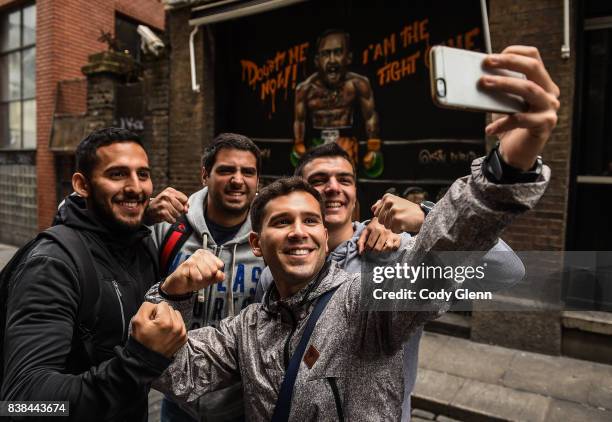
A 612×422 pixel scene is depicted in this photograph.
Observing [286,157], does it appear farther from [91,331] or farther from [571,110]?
[91,331]

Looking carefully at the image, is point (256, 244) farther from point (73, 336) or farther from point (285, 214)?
point (73, 336)

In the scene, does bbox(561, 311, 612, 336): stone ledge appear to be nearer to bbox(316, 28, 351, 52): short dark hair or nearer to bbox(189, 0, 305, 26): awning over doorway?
bbox(316, 28, 351, 52): short dark hair

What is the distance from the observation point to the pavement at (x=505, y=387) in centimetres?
339

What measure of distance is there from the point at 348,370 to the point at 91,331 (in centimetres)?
97

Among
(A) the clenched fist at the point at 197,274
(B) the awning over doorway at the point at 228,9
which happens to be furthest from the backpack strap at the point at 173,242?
(B) the awning over doorway at the point at 228,9

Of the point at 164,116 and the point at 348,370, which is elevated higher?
the point at 164,116

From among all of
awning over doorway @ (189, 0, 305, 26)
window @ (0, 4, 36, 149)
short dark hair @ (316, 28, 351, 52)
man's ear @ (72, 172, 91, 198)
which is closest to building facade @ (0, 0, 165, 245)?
window @ (0, 4, 36, 149)

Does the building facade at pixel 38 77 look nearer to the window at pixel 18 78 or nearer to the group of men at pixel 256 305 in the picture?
the window at pixel 18 78

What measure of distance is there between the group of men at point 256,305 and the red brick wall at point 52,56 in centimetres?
823

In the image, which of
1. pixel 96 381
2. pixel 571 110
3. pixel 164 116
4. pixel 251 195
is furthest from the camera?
pixel 164 116

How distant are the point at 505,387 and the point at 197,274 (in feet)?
11.2

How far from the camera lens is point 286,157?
6.32 metres

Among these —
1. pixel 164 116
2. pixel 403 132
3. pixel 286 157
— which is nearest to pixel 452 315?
pixel 403 132

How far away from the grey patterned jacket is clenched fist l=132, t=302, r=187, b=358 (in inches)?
5.5
